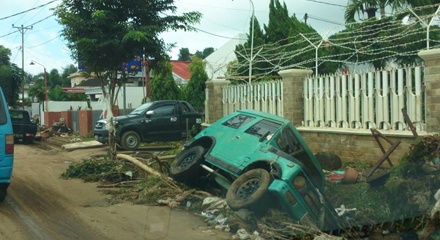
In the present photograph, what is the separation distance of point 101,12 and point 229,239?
6948mm

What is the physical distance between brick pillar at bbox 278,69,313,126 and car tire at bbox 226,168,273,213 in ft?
17.7

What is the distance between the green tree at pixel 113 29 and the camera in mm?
12031

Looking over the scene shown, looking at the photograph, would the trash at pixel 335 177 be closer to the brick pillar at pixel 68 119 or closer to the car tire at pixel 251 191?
the car tire at pixel 251 191

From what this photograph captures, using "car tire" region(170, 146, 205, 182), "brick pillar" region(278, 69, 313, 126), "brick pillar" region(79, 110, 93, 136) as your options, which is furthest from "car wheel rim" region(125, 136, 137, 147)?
"brick pillar" region(79, 110, 93, 136)

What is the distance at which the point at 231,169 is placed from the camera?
→ 8.09 metres

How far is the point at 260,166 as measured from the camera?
791cm

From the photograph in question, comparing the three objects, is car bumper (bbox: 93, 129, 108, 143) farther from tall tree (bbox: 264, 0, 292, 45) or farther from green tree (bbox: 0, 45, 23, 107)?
green tree (bbox: 0, 45, 23, 107)

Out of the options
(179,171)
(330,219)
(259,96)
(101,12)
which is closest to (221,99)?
(259,96)

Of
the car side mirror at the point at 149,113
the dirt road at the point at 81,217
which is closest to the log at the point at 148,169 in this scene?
the dirt road at the point at 81,217

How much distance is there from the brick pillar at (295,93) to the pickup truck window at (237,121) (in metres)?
3.72

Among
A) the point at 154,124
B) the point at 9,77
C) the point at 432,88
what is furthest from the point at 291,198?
the point at 9,77

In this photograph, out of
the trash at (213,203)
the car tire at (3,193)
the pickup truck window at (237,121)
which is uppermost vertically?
the pickup truck window at (237,121)

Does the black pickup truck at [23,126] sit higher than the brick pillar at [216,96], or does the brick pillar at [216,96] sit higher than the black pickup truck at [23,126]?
the brick pillar at [216,96]

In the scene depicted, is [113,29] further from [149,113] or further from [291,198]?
[291,198]
